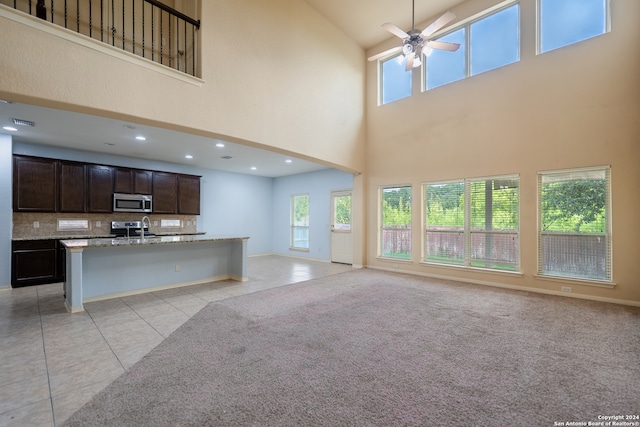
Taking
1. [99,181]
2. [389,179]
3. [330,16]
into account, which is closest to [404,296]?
[389,179]

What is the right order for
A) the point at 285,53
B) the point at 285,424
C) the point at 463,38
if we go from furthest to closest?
the point at 463,38
the point at 285,53
the point at 285,424

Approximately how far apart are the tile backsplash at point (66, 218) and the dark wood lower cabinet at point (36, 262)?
0.88ft

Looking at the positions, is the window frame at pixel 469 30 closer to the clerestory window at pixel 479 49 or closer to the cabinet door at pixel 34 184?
the clerestory window at pixel 479 49

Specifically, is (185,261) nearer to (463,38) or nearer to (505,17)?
(463,38)

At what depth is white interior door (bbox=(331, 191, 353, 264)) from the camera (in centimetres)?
788

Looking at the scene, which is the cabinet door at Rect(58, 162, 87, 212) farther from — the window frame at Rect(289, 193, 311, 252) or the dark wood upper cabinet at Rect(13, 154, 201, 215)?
the window frame at Rect(289, 193, 311, 252)

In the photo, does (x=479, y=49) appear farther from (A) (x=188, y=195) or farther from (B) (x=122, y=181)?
(B) (x=122, y=181)

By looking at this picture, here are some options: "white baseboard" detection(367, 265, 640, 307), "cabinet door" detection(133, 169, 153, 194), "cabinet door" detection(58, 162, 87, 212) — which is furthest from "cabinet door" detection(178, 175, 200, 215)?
"white baseboard" detection(367, 265, 640, 307)

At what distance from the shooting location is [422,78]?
6.29m

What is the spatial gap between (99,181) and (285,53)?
16.7ft

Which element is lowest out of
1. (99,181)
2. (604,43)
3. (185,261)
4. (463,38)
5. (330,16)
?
(185,261)

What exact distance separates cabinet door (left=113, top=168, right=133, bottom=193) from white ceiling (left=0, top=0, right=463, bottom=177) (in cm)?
42

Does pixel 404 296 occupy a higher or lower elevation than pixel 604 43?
lower

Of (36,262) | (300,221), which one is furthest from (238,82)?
(300,221)
